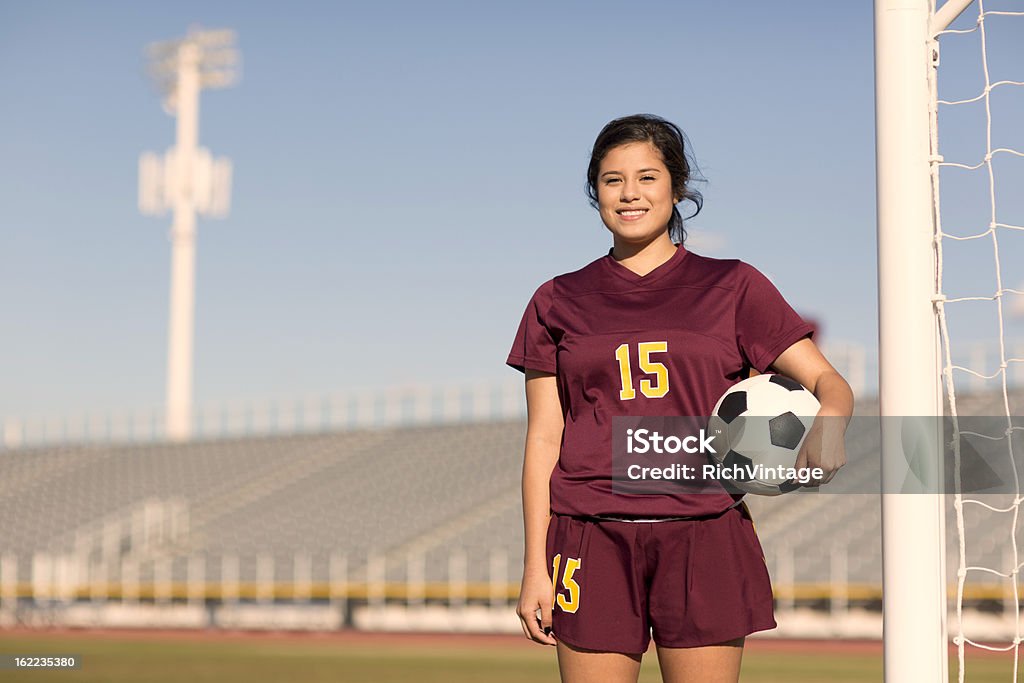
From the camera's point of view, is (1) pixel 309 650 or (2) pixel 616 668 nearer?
(2) pixel 616 668

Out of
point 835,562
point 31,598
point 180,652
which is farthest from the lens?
point 31,598

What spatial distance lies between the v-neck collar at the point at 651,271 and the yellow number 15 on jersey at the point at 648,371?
0.64ft

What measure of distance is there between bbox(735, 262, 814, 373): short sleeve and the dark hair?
10.9 inches

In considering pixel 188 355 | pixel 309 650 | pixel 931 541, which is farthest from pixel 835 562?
pixel 188 355

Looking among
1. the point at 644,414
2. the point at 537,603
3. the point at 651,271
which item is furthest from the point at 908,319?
the point at 537,603

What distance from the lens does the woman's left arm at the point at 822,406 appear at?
2.80 meters

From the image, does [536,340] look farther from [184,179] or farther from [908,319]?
[184,179]

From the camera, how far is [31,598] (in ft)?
74.5

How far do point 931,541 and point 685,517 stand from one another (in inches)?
28.8

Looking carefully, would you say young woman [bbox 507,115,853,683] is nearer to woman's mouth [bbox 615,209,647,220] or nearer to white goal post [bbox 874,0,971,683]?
woman's mouth [bbox 615,209,647,220]

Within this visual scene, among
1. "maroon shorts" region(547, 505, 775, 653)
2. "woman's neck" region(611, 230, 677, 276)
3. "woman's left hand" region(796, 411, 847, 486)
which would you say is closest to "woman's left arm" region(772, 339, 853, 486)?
"woman's left hand" region(796, 411, 847, 486)

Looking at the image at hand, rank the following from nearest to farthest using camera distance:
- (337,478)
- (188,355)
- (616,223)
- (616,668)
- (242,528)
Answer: (616,668)
(616,223)
(242,528)
(337,478)
(188,355)

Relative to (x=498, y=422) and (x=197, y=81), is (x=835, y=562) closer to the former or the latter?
(x=498, y=422)

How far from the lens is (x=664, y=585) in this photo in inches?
112
